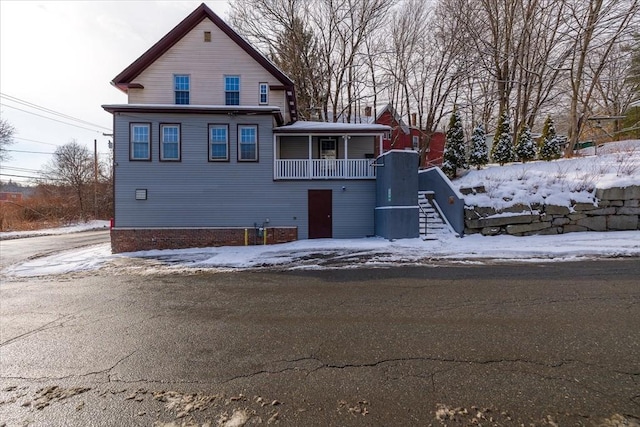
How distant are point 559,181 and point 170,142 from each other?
1618cm

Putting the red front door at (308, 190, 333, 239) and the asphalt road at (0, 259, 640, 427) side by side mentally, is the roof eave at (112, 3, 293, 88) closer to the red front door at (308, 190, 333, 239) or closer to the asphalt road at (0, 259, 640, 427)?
the red front door at (308, 190, 333, 239)

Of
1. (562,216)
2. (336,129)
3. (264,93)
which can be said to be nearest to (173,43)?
(264,93)

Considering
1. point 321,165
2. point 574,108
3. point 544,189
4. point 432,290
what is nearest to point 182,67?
point 321,165

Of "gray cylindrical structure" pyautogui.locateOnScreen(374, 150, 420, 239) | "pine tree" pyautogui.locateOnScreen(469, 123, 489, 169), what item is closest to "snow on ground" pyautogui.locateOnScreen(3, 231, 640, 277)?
"gray cylindrical structure" pyautogui.locateOnScreen(374, 150, 420, 239)

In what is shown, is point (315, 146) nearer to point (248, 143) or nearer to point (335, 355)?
point (248, 143)

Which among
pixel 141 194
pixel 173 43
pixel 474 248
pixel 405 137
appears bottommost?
pixel 474 248

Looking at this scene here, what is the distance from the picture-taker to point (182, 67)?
16.2 meters

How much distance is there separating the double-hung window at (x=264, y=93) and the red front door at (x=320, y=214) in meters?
5.02

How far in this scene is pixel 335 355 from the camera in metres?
3.78

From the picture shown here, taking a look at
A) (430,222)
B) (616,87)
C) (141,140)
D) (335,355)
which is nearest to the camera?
(335,355)

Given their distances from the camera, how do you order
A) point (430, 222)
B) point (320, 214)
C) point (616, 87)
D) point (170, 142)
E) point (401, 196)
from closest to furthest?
point (401, 196) → point (430, 222) → point (170, 142) → point (320, 214) → point (616, 87)

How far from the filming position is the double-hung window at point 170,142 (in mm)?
15453

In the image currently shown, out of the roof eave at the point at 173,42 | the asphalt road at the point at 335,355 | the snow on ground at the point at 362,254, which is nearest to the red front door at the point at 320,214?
the snow on ground at the point at 362,254

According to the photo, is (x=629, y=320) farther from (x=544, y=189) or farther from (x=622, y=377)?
(x=544, y=189)
